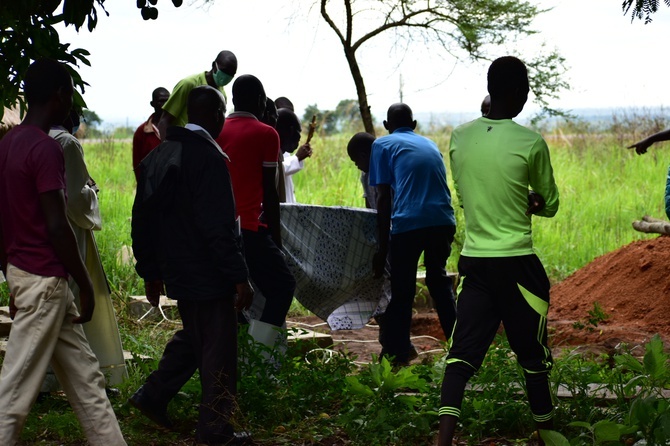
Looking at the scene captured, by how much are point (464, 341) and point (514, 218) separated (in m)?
0.59

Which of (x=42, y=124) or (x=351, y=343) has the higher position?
(x=42, y=124)

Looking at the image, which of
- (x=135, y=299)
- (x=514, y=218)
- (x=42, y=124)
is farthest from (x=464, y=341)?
(x=135, y=299)

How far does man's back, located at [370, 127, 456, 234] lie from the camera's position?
21.2 feet

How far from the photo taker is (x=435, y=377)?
17.9ft

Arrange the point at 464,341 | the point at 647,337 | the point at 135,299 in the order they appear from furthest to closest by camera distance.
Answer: the point at 135,299 → the point at 647,337 → the point at 464,341

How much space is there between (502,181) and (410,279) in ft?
7.76

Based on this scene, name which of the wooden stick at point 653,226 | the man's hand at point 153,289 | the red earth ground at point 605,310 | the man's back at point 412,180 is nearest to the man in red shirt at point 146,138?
the red earth ground at point 605,310

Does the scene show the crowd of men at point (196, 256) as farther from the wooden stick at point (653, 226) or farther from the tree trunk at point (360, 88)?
the wooden stick at point (653, 226)

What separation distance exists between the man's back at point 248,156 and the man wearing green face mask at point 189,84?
1.15m

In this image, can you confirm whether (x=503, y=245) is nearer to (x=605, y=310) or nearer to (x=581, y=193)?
(x=605, y=310)

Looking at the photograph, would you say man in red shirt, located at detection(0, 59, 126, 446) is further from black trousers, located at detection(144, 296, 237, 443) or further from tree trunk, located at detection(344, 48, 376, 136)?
tree trunk, located at detection(344, 48, 376, 136)

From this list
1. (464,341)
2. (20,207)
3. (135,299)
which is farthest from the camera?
(135,299)

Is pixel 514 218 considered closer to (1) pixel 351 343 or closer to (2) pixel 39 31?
(2) pixel 39 31

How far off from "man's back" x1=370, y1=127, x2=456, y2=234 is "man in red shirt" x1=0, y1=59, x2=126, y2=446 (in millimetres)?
2716
